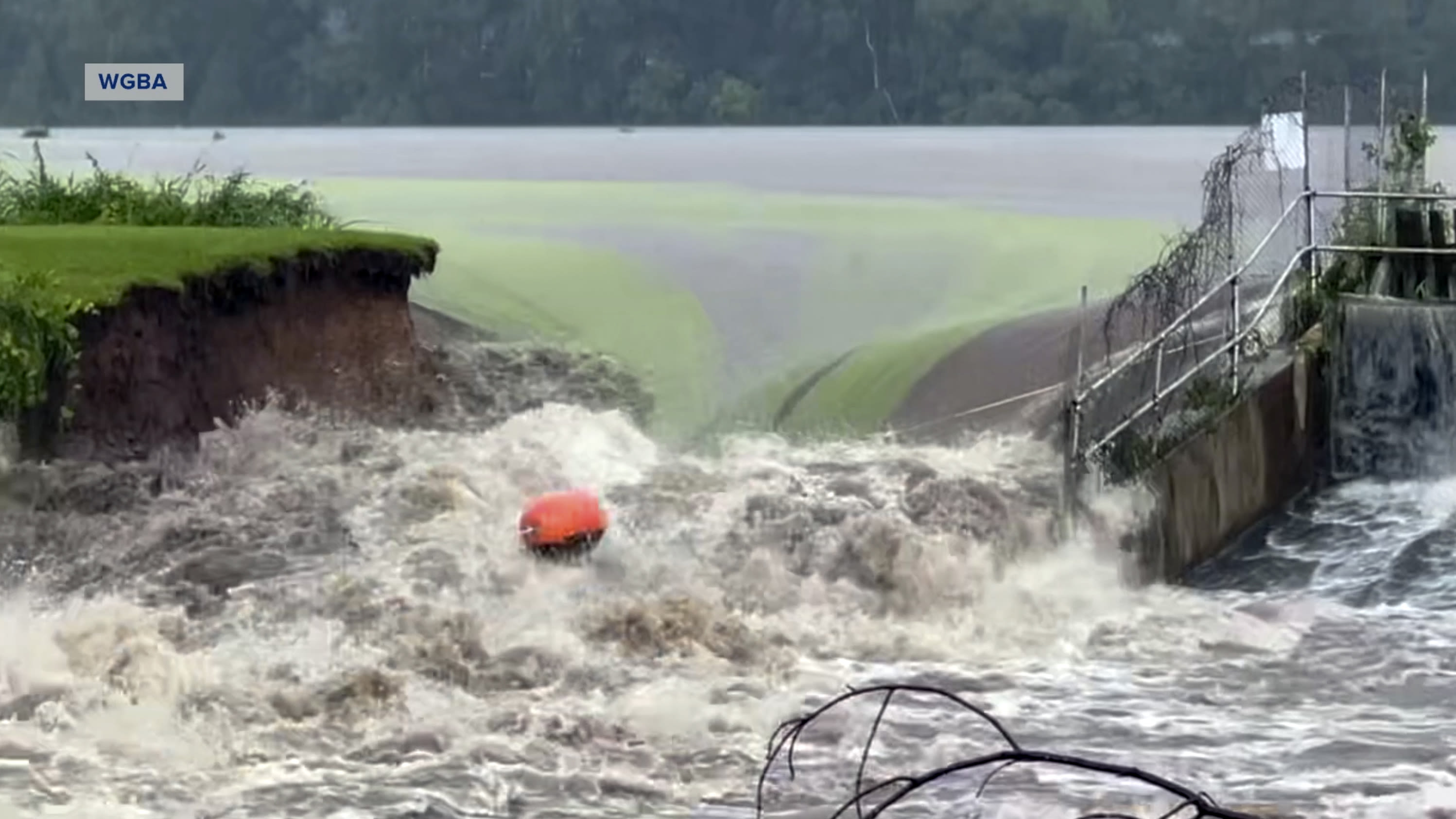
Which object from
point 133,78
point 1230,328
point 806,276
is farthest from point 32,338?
point 133,78

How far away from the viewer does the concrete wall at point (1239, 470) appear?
558 inches

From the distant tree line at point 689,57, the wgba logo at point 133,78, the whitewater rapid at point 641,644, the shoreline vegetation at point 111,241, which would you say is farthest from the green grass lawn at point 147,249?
the distant tree line at point 689,57

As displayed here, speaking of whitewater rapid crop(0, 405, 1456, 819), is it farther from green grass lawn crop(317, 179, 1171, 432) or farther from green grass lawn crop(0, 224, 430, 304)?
green grass lawn crop(317, 179, 1171, 432)

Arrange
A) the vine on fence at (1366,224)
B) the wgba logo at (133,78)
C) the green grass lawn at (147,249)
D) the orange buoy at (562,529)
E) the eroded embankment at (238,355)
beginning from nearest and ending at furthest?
1. the orange buoy at (562,529)
2. the eroded embankment at (238,355)
3. the green grass lawn at (147,249)
4. the vine on fence at (1366,224)
5. the wgba logo at (133,78)

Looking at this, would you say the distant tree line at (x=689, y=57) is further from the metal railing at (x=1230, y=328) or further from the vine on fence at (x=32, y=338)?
the vine on fence at (x=32, y=338)

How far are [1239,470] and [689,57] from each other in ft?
102

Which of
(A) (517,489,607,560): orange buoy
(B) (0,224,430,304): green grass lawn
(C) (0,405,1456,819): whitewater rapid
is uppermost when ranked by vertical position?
(B) (0,224,430,304): green grass lawn

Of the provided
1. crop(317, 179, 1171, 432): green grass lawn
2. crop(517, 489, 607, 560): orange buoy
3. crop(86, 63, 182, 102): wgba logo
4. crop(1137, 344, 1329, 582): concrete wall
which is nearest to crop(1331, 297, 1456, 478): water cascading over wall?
crop(1137, 344, 1329, 582): concrete wall

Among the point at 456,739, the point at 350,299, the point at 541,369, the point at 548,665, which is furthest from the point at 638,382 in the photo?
the point at 456,739

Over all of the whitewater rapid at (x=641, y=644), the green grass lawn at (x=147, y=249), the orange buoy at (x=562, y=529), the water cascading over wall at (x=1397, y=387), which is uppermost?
the green grass lawn at (x=147, y=249)

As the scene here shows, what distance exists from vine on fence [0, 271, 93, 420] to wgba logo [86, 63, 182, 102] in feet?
89.9

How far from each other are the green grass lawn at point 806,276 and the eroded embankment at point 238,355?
307 centimetres

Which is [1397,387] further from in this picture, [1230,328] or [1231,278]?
[1231,278]

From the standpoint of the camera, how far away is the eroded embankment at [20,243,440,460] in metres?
Result: 14.9
